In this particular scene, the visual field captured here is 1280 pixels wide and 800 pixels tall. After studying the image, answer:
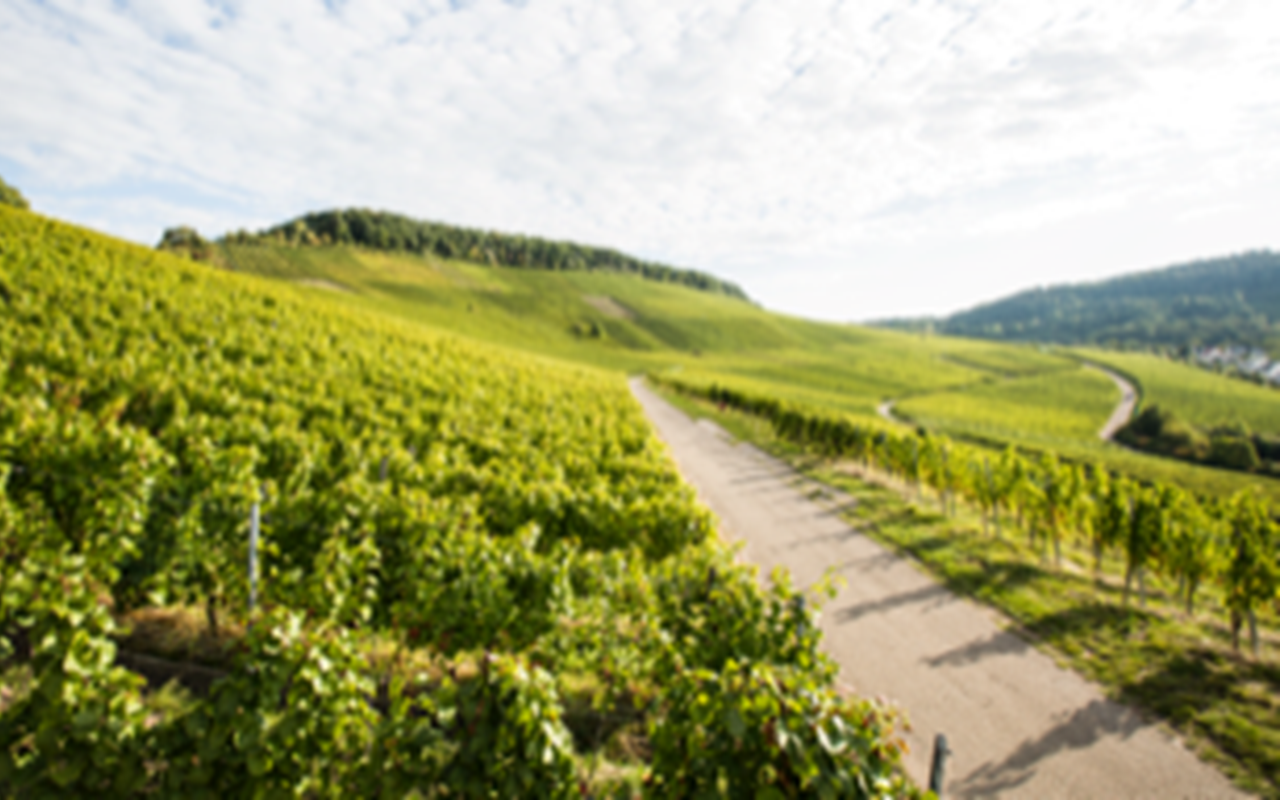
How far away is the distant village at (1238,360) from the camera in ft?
470

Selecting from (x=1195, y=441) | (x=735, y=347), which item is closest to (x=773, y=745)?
(x=1195, y=441)

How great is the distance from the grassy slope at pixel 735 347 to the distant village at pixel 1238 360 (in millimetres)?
42370

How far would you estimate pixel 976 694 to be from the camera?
8375 millimetres

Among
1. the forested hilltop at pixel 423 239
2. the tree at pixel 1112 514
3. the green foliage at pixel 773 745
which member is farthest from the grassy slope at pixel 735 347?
the green foliage at pixel 773 745

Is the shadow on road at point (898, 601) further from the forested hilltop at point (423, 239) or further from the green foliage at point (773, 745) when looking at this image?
the forested hilltop at point (423, 239)

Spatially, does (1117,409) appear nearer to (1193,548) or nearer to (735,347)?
(735,347)

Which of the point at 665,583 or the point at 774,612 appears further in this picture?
the point at 665,583

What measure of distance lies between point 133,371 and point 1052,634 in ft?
→ 64.2

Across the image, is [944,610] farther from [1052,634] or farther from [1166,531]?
[1166,531]

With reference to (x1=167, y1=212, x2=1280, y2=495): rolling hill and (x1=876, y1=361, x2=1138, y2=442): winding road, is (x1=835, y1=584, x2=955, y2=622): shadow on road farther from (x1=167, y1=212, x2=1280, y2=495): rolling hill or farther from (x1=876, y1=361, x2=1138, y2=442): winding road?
(x1=876, y1=361, x2=1138, y2=442): winding road

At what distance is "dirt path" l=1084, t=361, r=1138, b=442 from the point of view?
72.6 m

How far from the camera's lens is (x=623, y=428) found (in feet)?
62.0

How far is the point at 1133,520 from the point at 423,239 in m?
155

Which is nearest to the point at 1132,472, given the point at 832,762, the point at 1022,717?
the point at 1022,717
